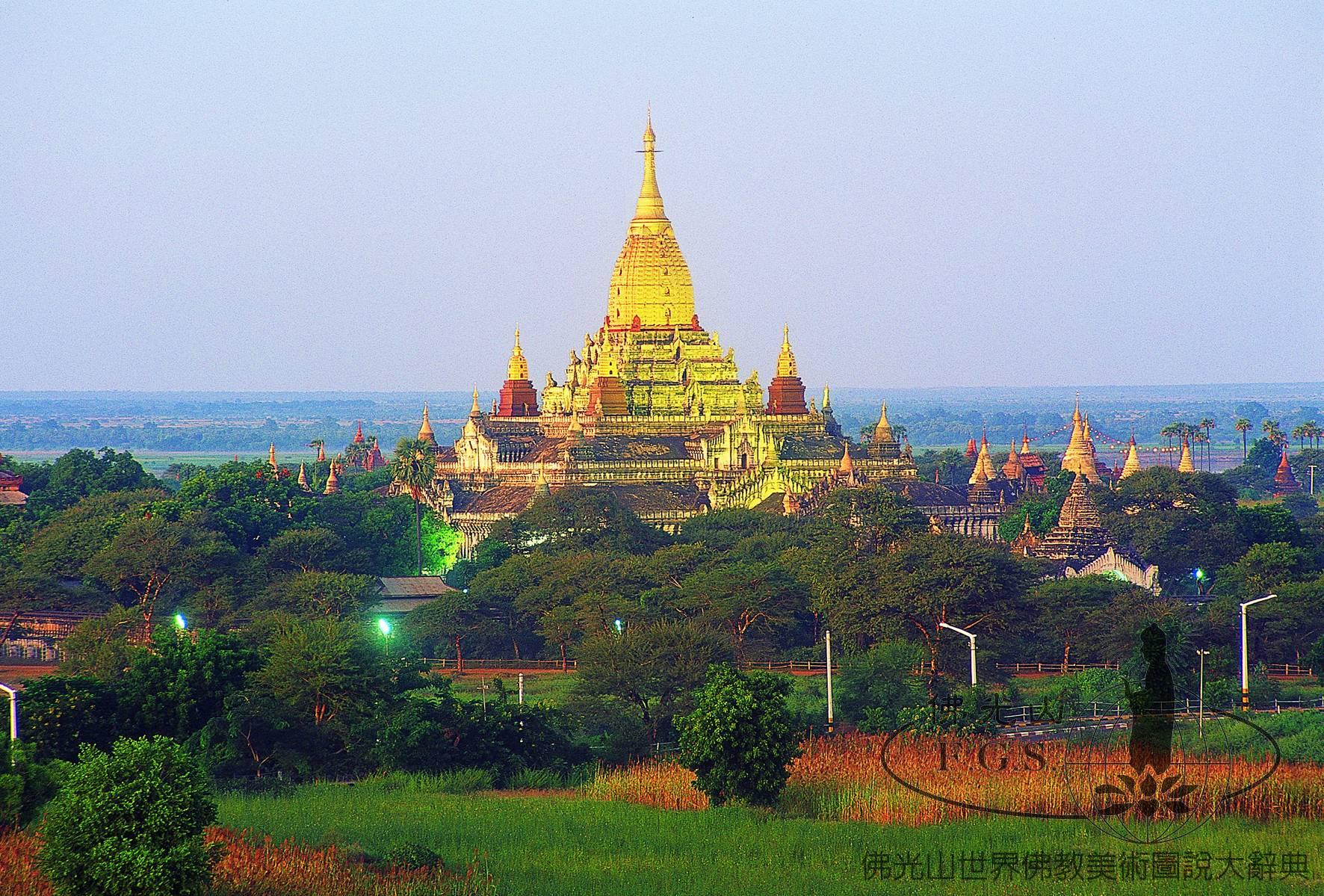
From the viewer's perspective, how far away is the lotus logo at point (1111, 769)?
147 feet

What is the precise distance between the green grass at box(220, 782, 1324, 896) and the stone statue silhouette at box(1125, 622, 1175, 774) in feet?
9.97

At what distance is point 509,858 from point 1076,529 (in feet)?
154

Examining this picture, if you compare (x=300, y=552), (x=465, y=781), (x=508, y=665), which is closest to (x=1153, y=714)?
(x=465, y=781)

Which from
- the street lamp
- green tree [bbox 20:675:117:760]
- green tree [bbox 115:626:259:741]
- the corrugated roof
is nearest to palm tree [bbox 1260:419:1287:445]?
the corrugated roof

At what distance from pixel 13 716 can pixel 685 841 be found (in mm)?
12355

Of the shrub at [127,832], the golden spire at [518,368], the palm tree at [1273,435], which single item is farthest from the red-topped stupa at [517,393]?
the shrub at [127,832]

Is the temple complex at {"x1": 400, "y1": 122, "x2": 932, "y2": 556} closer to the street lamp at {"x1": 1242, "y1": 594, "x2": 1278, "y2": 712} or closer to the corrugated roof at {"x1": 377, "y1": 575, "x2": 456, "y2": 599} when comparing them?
the corrugated roof at {"x1": 377, "y1": 575, "x2": 456, "y2": 599}

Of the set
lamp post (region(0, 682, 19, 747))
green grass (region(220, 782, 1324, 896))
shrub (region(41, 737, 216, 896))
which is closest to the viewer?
shrub (region(41, 737, 216, 896))

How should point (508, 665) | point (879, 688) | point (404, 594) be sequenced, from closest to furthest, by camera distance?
1. point (879, 688)
2. point (508, 665)
3. point (404, 594)

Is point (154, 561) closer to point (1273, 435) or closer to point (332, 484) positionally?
point (332, 484)

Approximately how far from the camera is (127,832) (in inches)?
1511

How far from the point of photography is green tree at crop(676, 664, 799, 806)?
47.5 metres

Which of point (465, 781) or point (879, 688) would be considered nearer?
Result: point (465, 781)

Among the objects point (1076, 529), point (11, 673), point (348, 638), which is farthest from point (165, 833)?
point (1076, 529)
